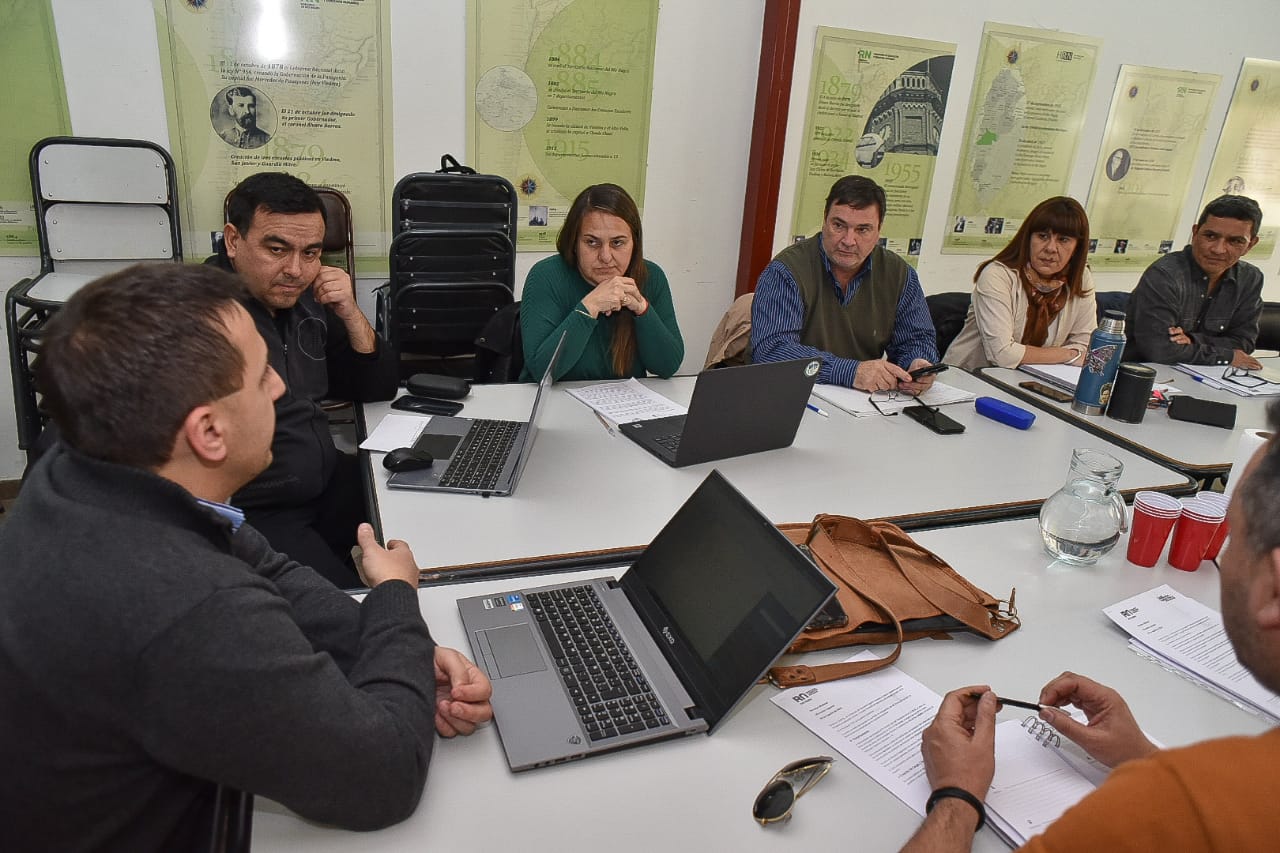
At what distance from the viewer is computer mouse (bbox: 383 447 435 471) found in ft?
5.49

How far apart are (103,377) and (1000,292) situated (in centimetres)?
295

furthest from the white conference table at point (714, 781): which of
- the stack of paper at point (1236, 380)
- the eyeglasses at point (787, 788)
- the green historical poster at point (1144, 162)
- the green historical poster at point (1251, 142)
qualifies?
the green historical poster at point (1251, 142)

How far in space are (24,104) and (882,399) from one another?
9.71ft

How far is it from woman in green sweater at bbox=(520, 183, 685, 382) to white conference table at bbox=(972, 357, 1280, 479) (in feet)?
3.76

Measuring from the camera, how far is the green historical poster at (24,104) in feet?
8.91

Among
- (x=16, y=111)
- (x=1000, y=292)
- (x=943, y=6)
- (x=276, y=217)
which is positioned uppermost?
(x=943, y=6)

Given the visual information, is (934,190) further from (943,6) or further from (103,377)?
A: (103,377)

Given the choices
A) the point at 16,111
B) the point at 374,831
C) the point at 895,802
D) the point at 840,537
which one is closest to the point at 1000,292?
the point at 840,537

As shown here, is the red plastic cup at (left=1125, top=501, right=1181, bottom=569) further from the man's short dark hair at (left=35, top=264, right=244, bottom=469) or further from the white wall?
the white wall

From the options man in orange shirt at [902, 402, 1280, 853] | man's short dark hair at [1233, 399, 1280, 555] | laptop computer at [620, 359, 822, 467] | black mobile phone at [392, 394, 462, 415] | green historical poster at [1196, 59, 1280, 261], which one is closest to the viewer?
man in orange shirt at [902, 402, 1280, 853]

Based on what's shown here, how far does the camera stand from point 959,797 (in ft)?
2.99

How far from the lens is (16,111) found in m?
2.78

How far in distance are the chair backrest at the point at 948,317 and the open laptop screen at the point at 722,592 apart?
2412mm

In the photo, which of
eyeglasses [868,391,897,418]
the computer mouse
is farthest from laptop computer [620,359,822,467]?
the computer mouse
